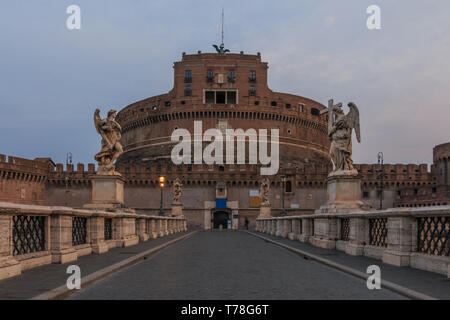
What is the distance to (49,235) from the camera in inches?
343

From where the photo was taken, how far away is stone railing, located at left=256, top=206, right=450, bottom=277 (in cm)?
751

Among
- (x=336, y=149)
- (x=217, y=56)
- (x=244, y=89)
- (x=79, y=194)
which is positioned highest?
(x=217, y=56)

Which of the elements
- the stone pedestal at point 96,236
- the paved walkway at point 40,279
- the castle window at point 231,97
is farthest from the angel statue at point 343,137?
the castle window at point 231,97

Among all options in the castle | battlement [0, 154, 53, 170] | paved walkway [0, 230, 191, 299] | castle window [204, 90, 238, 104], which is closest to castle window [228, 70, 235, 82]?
the castle

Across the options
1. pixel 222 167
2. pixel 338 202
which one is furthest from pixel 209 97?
pixel 338 202

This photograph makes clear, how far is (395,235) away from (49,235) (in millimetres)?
6703

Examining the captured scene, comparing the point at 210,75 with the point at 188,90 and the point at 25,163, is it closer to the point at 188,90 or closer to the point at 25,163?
the point at 188,90

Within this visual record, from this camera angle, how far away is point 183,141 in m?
72.8

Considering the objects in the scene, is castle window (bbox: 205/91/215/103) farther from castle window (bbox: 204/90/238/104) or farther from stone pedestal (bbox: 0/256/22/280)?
stone pedestal (bbox: 0/256/22/280)

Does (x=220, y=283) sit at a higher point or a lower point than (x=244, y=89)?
lower
